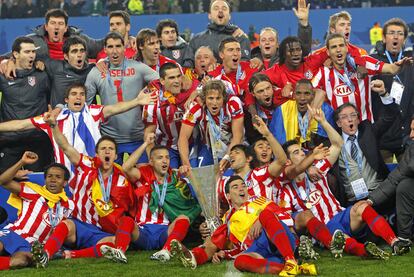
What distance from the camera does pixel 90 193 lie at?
888 centimetres

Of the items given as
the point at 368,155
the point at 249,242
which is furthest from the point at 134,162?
the point at 368,155

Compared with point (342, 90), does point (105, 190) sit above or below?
below

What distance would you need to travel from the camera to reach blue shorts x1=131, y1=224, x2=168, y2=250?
8789 mm

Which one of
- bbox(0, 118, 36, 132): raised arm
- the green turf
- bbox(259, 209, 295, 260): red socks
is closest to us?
bbox(259, 209, 295, 260): red socks

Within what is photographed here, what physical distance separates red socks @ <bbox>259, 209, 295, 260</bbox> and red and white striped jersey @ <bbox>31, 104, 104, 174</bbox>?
7.46 feet

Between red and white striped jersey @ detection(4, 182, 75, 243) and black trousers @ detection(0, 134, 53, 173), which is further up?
black trousers @ detection(0, 134, 53, 173)

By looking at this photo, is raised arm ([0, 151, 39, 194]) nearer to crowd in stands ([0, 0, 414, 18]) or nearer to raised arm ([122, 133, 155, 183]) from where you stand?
raised arm ([122, 133, 155, 183])

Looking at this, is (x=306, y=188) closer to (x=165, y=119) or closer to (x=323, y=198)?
(x=323, y=198)

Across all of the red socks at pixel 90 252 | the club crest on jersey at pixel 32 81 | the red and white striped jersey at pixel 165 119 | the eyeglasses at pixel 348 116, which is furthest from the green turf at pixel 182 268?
the club crest on jersey at pixel 32 81

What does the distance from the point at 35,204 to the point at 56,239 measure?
1.44ft

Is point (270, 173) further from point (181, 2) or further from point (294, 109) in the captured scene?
point (181, 2)

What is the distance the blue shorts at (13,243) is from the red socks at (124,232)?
0.71 m

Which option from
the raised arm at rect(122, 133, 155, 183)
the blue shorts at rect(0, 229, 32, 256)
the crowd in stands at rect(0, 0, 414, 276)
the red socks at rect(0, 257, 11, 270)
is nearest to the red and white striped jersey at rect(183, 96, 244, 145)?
the crowd in stands at rect(0, 0, 414, 276)

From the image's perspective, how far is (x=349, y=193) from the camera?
29.6ft
